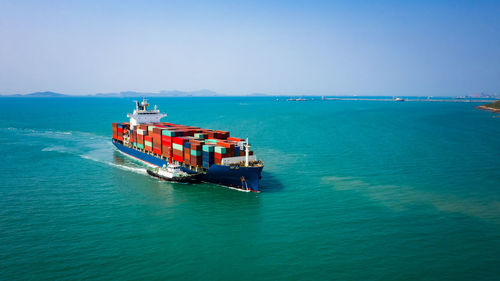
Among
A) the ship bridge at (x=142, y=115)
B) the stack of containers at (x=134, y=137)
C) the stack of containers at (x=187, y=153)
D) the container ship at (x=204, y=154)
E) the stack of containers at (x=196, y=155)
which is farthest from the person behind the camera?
the ship bridge at (x=142, y=115)

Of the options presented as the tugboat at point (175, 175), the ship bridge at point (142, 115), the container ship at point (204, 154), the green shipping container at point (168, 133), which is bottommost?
the tugboat at point (175, 175)

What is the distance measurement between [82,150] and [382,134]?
63471 mm

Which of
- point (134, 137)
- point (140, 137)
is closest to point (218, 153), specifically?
point (140, 137)

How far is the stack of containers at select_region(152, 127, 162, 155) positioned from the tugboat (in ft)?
18.8

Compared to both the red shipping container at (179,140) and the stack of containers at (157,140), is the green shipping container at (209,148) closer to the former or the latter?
the red shipping container at (179,140)

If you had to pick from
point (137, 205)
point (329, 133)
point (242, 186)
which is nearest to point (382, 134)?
point (329, 133)

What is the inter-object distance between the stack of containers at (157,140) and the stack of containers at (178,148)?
3928 millimetres

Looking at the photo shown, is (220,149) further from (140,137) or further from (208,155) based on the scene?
(140,137)

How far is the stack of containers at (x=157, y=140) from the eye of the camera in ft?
150

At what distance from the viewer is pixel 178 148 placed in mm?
41656

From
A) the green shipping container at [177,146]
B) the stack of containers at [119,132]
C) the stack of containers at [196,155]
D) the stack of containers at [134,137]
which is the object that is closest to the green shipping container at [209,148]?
the stack of containers at [196,155]

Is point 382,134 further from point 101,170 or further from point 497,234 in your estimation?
point 101,170

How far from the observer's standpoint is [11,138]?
7081 centimetres

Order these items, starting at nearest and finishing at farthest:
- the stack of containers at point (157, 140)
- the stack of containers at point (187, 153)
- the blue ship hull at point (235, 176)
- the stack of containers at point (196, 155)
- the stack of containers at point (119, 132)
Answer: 1. the blue ship hull at point (235, 176)
2. the stack of containers at point (196, 155)
3. the stack of containers at point (187, 153)
4. the stack of containers at point (157, 140)
5. the stack of containers at point (119, 132)
